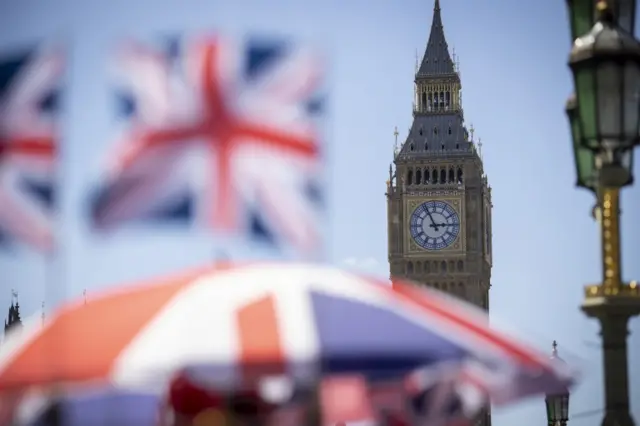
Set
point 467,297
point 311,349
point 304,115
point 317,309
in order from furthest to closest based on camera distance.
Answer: point 467,297 → point 304,115 → point 317,309 → point 311,349

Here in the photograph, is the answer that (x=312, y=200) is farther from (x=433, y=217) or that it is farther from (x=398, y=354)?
(x=433, y=217)

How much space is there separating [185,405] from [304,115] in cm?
197

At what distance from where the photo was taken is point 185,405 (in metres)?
10.1

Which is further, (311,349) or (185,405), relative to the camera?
(185,405)

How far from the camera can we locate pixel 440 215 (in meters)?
106

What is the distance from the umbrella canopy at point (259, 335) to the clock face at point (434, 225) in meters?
94.9

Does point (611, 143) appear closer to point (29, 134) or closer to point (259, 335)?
point (259, 335)

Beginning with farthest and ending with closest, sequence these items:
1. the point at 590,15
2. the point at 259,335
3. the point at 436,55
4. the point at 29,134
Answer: the point at 436,55, the point at 590,15, the point at 29,134, the point at 259,335

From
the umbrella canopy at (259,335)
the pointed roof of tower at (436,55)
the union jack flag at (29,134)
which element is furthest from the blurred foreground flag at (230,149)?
the pointed roof of tower at (436,55)

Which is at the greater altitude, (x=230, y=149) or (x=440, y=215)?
(x=440, y=215)

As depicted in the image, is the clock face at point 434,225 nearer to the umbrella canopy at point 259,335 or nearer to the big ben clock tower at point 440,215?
the big ben clock tower at point 440,215

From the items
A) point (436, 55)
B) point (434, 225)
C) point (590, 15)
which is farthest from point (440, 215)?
point (590, 15)

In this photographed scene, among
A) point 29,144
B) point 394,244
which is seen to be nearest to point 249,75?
point 29,144

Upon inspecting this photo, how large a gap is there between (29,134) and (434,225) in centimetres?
9624
